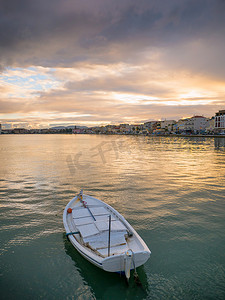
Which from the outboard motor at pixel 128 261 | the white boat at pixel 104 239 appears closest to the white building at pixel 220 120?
the white boat at pixel 104 239

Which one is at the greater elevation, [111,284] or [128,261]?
[128,261]

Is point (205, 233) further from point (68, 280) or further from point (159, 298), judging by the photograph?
point (68, 280)

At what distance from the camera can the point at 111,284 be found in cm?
809

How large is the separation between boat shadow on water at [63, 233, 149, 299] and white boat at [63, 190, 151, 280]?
590 mm

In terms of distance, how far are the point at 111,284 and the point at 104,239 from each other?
1.90m

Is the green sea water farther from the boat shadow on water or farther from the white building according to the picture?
the white building

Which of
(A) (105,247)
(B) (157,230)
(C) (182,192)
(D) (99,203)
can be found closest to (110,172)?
(C) (182,192)

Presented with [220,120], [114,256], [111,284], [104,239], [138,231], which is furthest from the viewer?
[220,120]

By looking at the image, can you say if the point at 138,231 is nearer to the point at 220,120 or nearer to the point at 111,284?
the point at 111,284

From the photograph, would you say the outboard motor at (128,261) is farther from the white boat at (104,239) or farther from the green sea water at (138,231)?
the green sea water at (138,231)

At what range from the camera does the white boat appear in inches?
304

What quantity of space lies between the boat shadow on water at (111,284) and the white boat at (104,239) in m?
0.59

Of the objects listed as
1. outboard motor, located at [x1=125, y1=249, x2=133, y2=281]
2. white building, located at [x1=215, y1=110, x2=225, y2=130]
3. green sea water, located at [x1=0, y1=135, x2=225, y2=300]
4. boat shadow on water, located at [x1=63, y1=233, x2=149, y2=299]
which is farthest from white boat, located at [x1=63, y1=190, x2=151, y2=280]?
white building, located at [x1=215, y1=110, x2=225, y2=130]

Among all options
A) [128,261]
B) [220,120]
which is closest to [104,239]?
[128,261]
